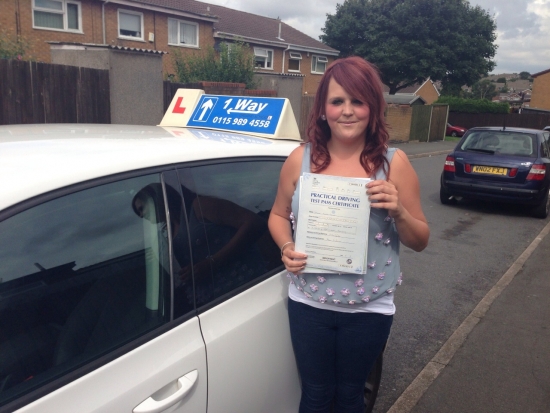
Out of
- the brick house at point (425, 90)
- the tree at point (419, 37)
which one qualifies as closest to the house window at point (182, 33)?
the tree at point (419, 37)

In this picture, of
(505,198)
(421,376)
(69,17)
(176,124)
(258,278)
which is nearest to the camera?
(258,278)

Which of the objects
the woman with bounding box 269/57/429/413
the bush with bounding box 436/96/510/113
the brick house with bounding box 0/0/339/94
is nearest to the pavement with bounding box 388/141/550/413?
the woman with bounding box 269/57/429/413

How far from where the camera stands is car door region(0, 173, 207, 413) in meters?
1.29

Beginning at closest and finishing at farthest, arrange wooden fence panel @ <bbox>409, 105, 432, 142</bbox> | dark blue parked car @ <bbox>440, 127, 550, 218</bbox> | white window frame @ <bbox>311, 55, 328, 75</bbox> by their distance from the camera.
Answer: dark blue parked car @ <bbox>440, 127, 550, 218</bbox> < wooden fence panel @ <bbox>409, 105, 432, 142</bbox> < white window frame @ <bbox>311, 55, 328, 75</bbox>

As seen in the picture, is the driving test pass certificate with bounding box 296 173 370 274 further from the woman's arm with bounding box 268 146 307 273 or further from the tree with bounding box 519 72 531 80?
the tree with bounding box 519 72 531 80

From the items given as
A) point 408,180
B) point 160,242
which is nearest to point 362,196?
point 408,180

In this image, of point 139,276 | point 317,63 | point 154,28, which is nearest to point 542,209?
point 139,276

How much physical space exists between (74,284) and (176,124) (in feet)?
5.44

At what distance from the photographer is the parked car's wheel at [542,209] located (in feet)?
28.3

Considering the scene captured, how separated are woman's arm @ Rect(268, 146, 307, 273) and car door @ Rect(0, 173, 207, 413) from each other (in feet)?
1.52

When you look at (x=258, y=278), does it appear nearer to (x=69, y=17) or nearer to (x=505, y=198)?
(x=505, y=198)

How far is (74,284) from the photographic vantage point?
1418 mm

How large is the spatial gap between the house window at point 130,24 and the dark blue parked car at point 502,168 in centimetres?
1739

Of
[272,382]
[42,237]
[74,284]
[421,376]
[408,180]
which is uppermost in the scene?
[408,180]
